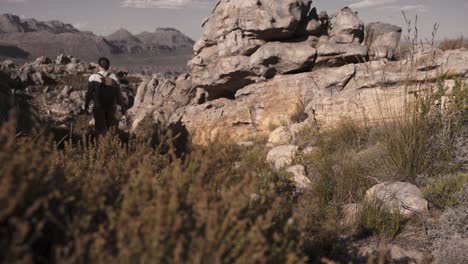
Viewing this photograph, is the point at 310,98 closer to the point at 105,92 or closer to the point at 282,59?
the point at 282,59

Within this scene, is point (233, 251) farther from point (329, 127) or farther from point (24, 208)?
point (329, 127)

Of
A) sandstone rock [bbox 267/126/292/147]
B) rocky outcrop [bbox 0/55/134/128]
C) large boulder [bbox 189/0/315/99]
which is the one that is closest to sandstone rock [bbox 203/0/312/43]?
large boulder [bbox 189/0/315/99]

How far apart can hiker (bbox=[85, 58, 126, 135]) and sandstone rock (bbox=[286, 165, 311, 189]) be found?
3596 mm

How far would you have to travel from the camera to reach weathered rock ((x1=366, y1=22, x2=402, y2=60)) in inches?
404

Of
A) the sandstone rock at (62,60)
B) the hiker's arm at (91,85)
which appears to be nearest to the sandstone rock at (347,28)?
the hiker's arm at (91,85)

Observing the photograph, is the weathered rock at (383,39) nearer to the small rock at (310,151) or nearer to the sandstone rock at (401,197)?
the small rock at (310,151)

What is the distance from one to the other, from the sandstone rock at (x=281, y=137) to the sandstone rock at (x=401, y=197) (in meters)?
3.54

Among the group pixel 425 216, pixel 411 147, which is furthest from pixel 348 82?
pixel 425 216

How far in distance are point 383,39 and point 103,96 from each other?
7.68m

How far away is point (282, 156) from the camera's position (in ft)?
21.4

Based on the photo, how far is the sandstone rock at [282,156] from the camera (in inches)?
245

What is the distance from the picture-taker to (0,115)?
648cm

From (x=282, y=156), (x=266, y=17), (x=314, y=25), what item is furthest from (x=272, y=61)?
(x=282, y=156)

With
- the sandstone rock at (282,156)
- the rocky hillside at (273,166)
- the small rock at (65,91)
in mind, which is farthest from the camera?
the small rock at (65,91)
